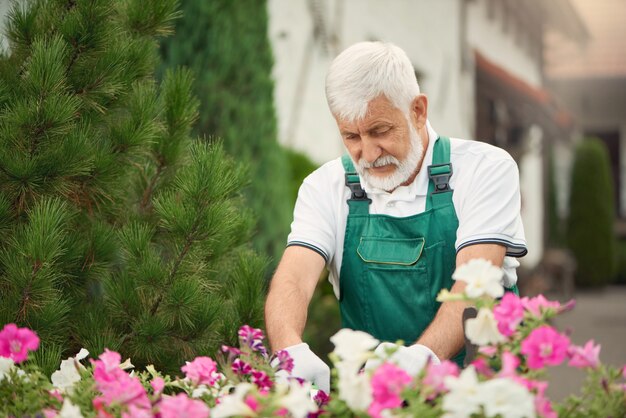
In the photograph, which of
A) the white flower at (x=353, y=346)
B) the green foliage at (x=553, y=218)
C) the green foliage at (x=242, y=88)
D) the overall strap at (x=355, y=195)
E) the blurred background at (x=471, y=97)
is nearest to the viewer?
the white flower at (x=353, y=346)

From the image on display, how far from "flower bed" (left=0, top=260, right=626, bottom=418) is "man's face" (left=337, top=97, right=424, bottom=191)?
77cm

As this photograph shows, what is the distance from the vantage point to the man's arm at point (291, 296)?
2.05m

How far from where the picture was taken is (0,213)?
6.73ft

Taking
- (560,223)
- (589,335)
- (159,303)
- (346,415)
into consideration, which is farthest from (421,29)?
(346,415)

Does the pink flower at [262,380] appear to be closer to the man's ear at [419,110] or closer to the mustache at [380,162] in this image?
the mustache at [380,162]

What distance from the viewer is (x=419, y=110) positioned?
231cm

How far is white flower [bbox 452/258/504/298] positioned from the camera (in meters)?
1.35

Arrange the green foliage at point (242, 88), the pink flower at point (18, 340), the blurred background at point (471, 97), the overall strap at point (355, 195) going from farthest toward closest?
the blurred background at point (471, 97) < the green foliage at point (242, 88) < the overall strap at point (355, 195) < the pink flower at point (18, 340)

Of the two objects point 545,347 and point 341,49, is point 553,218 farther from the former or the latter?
point 545,347

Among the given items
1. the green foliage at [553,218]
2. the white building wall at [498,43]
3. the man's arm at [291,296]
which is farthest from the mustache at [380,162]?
the green foliage at [553,218]

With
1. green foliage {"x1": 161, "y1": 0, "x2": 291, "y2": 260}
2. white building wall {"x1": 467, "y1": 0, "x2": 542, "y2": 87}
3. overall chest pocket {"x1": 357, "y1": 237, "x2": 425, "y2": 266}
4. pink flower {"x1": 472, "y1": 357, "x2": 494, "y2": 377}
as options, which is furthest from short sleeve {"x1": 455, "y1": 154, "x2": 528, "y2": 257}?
white building wall {"x1": 467, "y1": 0, "x2": 542, "y2": 87}

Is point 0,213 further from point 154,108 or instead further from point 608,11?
point 608,11

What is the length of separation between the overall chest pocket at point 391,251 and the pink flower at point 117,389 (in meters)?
0.97

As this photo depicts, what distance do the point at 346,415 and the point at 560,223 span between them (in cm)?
1721
